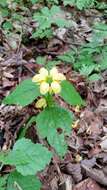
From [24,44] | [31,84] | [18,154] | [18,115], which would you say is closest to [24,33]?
[24,44]

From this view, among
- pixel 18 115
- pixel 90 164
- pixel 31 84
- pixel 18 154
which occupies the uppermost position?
pixel 31 84

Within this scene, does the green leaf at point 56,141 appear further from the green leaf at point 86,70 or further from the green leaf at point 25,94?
the green leaf at point 86,70

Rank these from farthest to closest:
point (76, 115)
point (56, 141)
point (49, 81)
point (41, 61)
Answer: point (41, 61) < point (76, 115) < point (56, 141) < point (49, 81)

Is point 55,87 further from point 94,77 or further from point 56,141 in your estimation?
point 94,77

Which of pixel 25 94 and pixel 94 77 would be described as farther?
pixel 94 77

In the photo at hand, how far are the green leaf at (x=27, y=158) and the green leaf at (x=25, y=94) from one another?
201mm

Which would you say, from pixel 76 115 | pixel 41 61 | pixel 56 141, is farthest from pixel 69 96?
pixel 41 61

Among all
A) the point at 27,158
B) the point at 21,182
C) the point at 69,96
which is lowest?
the point at 21,182

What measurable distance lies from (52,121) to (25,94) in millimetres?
189

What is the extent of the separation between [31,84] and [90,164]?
63 cm

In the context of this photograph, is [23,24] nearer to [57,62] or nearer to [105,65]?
[57,62]

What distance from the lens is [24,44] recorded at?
3619mm

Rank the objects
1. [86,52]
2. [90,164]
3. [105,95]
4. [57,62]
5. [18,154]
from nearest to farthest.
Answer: [18,154]
[90,164]
[105,95]
[57,62]
[86,52]

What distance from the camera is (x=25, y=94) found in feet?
6.77
